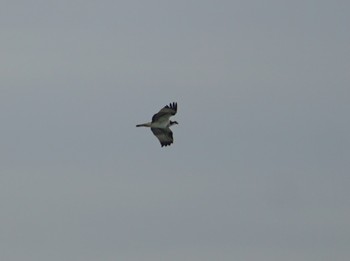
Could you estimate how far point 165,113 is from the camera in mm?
96438

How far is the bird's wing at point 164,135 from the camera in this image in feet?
326

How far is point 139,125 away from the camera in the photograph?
9606cm

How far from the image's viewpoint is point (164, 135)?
3930 inches

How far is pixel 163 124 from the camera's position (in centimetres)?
9831

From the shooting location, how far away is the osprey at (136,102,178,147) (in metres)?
95.6

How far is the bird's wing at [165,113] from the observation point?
312 ft

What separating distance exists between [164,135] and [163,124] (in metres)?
1.74

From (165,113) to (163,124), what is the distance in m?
2.06

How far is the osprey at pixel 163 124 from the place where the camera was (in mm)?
95625

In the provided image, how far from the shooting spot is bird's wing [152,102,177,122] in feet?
312

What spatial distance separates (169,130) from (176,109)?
4628 millimetres

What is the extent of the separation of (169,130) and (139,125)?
12.4 feet

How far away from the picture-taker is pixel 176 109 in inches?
3730

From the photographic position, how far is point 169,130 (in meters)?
99.1
